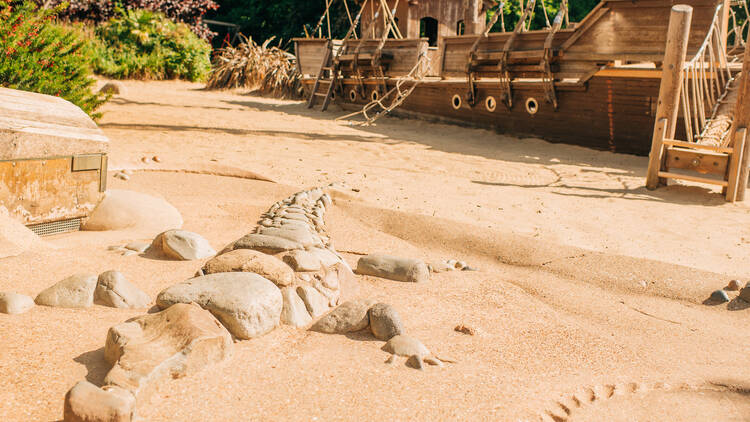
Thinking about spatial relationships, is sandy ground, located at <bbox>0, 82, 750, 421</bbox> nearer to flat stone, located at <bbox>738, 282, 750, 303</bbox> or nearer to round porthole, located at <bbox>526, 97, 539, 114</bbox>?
flat stone, located at <bbox>738, 282, 750, 303</bbox>

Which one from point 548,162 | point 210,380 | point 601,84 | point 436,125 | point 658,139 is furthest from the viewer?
point 436,125

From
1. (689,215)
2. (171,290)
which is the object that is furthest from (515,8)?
(171,290)

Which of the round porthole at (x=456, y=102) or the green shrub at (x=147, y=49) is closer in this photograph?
the round porthole at (x=456, y=102)

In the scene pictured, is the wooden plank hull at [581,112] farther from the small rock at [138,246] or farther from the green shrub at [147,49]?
the green shrub at [147,49]

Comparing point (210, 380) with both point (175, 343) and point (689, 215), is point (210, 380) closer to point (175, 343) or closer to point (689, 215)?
point (175, 343)

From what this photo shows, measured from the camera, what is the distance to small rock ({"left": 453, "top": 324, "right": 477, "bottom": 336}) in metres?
2.79

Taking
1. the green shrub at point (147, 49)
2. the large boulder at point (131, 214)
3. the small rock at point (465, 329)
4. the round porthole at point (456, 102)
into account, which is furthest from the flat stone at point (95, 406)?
the green shrub at point (147, 49)

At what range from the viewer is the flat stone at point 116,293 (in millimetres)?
2756

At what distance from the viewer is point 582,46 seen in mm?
8711

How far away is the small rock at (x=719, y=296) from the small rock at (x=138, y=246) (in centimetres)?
313

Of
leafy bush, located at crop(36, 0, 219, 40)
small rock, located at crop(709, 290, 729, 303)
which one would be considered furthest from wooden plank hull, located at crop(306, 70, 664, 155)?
leafy bush, located at crop(36, 0, 219, 40)

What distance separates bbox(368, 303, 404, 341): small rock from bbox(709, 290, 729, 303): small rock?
1805mm

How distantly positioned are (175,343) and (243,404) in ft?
1.19

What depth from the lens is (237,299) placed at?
2.56m
